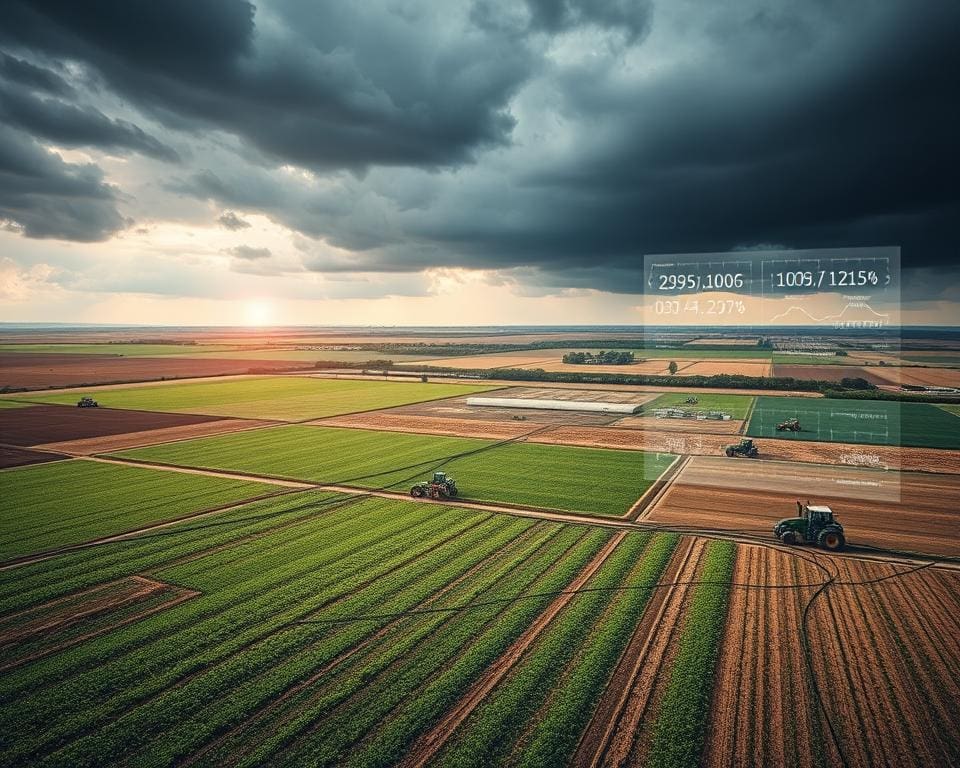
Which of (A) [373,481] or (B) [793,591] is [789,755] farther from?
(A) [373,481]

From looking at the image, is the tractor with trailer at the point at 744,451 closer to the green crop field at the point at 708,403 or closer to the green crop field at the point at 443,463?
the green crop field at the point at 443,463

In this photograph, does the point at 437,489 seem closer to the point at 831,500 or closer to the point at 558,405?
the point at 831,500

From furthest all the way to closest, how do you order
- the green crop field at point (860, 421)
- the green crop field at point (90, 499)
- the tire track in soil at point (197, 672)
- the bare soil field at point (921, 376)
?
1. the bare soil field at point (921, 376)
2. the green crop field at point (860, 421)
3. the green crop field at point (90, 499)
4. the tire track in soil at point (197, 672)

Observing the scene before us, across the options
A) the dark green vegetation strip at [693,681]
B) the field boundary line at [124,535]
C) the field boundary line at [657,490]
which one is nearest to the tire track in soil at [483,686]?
the dark green vegetation strip at [693,681]

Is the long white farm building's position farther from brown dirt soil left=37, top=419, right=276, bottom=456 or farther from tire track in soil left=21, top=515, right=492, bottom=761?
tire track in soil left=21, top=515, right=492, bottom=761

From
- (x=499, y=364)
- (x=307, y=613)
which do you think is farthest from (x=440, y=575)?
(x=499, y=364)
